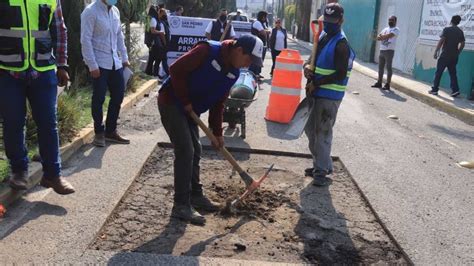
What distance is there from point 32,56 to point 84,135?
232 cm

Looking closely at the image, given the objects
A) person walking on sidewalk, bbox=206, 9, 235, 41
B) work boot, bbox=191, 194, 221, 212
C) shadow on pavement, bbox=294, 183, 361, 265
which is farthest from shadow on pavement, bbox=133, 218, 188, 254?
person walking on sidewalk, bbox=206, 9, 235, 41

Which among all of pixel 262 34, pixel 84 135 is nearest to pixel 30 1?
pixel 84 135

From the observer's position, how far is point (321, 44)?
541 centimetres

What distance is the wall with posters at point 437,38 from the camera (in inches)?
503

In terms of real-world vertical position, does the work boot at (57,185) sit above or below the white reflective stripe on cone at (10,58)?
below

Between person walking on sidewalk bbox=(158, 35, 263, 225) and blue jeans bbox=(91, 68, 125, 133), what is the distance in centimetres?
217

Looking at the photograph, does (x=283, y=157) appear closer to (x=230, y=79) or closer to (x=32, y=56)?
(x=230, y=79)

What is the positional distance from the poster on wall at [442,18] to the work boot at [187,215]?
35.7 feet

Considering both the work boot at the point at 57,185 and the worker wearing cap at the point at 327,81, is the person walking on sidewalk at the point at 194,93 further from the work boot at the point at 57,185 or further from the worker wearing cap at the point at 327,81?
the worker wearing cap at the point at 327,81

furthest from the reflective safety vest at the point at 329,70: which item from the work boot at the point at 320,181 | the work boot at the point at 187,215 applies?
the work boot at the point at 187,215

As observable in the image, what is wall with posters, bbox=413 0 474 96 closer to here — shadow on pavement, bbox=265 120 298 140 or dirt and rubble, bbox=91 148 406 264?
shadow on pavement, bbox=265 120 298 140

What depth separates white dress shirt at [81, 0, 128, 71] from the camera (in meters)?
5.77

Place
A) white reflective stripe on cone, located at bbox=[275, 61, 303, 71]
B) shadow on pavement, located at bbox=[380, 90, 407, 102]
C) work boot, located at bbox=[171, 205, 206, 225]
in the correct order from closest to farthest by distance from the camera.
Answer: work boot, located at bbox=[171, 205, 206, 225] < white reflective stripe on cone, located at bbox=[275, 61, 303, 71] < shadow on pavement, located at bbox=[380, 90, 407, 102]

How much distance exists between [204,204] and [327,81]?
6.21 ft
